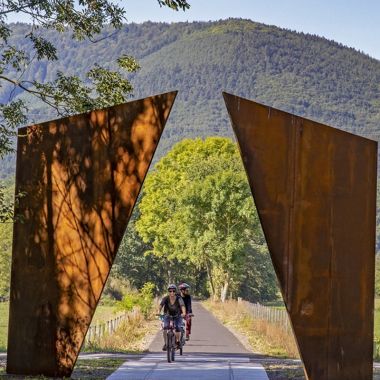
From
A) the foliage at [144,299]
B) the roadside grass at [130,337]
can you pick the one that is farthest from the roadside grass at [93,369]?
the foliage at [144,299]

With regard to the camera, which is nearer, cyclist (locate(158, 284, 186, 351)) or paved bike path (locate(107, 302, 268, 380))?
paved bike path (locate(107, 302, 268, 380))

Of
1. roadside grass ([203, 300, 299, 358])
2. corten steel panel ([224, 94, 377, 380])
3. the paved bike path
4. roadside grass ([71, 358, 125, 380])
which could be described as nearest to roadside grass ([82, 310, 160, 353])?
the paved bike path

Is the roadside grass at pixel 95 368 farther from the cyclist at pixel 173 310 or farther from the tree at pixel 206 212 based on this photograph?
the tree at pixel 206 212

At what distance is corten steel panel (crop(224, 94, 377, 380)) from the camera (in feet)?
47.4

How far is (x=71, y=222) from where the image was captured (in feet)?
49.4

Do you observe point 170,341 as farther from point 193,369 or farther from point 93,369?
point 93,369

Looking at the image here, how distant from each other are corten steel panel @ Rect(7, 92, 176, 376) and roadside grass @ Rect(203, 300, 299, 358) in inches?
405

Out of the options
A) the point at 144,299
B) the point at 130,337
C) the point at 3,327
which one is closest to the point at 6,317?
the point at 3,327

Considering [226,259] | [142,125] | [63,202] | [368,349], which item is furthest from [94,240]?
[226,259]

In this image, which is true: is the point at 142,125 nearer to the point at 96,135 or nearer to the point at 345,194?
the point at 96,135

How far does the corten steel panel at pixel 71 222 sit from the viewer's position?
48.6ft

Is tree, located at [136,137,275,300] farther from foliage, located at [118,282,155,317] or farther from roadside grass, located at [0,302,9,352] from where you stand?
roadside grass, located at [0,302,9,352]

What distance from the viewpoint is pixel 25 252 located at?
599 inches

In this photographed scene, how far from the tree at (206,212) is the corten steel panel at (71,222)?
35431 millimetres
